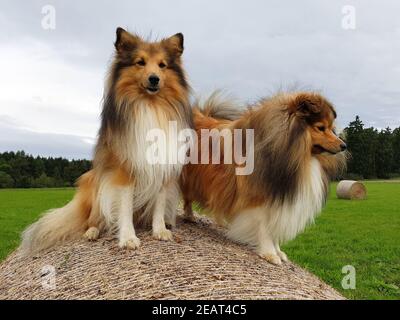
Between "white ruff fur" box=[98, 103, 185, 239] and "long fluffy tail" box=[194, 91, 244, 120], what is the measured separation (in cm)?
155

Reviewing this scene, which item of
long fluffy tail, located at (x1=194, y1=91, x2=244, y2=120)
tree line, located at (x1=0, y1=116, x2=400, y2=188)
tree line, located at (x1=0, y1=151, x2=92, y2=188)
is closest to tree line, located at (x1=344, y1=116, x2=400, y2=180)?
tree line, located at (x1=0, y1=116, x2=400, y2=188)

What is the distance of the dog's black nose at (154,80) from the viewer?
15.1ft

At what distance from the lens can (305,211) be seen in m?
5.23

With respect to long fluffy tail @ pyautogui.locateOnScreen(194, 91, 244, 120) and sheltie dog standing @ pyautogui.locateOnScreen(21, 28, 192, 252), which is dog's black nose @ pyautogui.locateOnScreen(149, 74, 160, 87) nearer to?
sheltie dog standing @ pyautogui.locateOnScreen(21, 28, 192, 252)

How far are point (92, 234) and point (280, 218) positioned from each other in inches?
78.5

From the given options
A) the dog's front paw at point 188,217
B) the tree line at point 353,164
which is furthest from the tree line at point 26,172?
the dog's front paw at point 188,217

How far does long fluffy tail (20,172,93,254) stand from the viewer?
5.32 m

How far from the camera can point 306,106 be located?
5043mm

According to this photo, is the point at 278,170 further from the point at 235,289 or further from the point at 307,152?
the point at 235,289

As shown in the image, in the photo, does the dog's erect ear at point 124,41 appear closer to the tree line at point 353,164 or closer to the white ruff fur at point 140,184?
the white ruff fur at point 140,184

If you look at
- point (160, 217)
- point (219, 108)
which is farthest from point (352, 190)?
point (160, 217)

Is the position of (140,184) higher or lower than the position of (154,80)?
lower

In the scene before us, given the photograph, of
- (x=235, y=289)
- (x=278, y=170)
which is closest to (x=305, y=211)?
(x=278, y=170)

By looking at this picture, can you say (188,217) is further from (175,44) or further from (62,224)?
(175,44)
